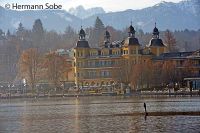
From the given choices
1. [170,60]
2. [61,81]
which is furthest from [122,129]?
→ [61,81]

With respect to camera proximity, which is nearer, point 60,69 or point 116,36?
point 60,69

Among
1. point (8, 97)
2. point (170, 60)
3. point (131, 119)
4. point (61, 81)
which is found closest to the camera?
point (131, 119)

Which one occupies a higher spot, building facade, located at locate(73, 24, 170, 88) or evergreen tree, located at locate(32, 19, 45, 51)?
evergreen tree, located at locate(32, 19, 45, 51)

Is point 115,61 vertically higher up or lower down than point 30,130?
higher up

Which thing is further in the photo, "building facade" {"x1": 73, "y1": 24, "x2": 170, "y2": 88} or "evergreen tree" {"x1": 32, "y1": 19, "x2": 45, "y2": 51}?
"evergreen tree" {"x1": 32, "y1": 19, "x2": 45, "y2": 51}

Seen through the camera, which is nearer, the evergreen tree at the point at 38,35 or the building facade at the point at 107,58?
the building facade at the point at 107,58

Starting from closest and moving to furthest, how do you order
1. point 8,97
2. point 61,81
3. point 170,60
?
point 8,97
point 170,60
point 61,81

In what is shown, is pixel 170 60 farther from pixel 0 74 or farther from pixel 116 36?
pixel 116 36

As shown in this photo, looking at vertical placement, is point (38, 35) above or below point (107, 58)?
above

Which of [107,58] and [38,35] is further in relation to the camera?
[38,35]

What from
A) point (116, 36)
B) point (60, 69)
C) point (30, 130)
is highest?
point (116, 36)

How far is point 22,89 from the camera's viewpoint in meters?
110

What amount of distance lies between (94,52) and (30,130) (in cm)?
8233

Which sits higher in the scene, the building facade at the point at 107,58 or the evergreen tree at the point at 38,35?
the evergreen tree at the point at 38,35
